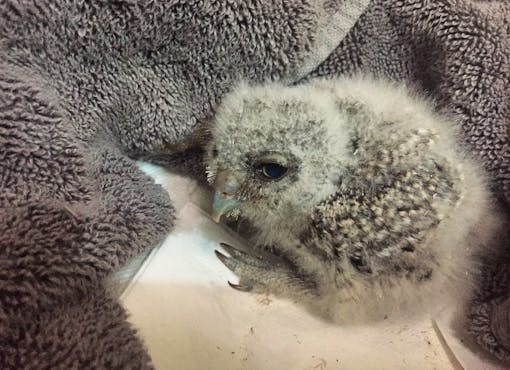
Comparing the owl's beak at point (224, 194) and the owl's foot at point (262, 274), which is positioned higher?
the owl's beak at point (224, 194)

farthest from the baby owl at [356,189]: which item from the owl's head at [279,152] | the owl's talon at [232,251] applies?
the owl's talon at [232,251]

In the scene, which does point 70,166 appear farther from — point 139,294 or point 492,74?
point 492,74

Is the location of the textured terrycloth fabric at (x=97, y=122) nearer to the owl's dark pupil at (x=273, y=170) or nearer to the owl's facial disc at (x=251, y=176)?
the owl's facial disc at (x=251, y=176)

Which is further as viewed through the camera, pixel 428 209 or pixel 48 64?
pixel 48 64

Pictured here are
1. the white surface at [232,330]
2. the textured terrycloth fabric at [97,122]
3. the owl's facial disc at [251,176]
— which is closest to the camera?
the textured terrycloth fabric at [97,122]

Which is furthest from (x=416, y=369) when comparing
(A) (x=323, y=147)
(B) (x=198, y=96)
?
(B) (x=198, y=96)

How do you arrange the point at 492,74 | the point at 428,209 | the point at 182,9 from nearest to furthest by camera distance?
the point at 428,209 → the point at 182,9 → the point at 492,74

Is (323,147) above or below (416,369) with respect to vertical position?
above

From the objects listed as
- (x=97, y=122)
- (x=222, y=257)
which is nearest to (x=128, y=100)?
(x=97, y=122)
